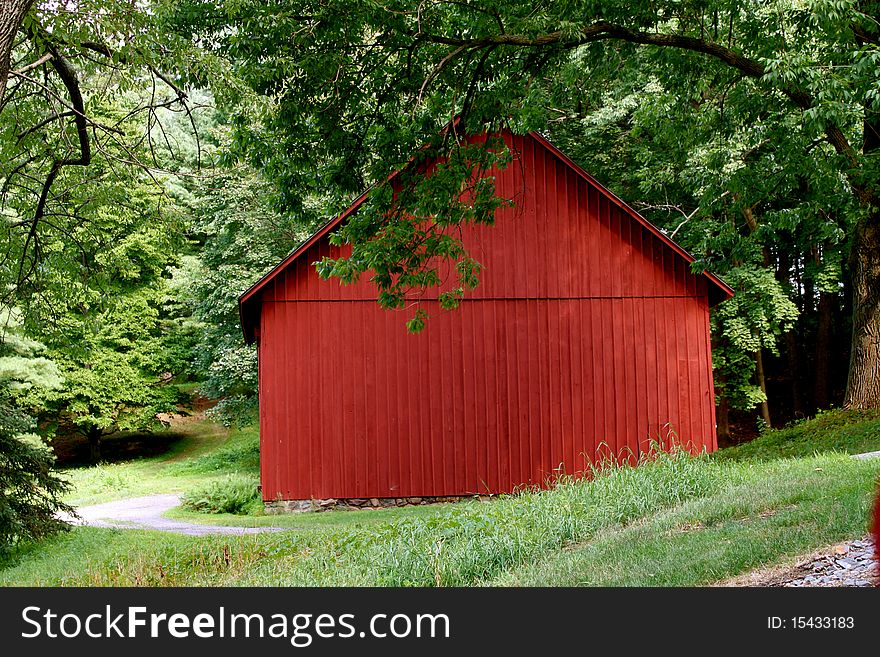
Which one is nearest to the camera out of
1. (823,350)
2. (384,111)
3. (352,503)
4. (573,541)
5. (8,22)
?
(8,22)

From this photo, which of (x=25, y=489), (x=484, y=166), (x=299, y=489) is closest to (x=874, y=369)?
(x=484, y=166)

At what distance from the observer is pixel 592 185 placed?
15297 mm

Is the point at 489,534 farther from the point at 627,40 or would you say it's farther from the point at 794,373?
the point at 794,373

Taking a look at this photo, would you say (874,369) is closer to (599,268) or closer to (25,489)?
(599,268)

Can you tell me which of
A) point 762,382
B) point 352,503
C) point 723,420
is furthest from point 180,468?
point 762,382

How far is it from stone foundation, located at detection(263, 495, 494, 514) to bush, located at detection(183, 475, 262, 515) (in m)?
1.45

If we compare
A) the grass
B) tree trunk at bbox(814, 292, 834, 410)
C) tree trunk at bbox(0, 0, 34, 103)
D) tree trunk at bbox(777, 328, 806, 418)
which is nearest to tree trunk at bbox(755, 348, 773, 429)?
tree trunk at bbox(777, 328, 806, 418)

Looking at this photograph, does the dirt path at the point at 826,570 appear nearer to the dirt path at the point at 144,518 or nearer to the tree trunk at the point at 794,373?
the dirt path at the point at 144,518

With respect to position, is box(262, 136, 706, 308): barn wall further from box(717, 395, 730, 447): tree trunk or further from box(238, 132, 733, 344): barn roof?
box(717, 395, 730, 447): tree trunk

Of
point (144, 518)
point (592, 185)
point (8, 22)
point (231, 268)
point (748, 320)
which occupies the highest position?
point (592, 185)

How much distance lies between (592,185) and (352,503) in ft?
24.6

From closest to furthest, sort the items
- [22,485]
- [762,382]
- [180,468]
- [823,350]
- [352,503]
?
[22,485] < [352,503] < [762,382] < [823,350] < [180,468]

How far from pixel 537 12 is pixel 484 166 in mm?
2039

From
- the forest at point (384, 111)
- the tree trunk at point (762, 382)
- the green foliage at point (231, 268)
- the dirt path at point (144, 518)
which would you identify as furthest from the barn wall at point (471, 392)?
the tree trunk at point (762, 382)
